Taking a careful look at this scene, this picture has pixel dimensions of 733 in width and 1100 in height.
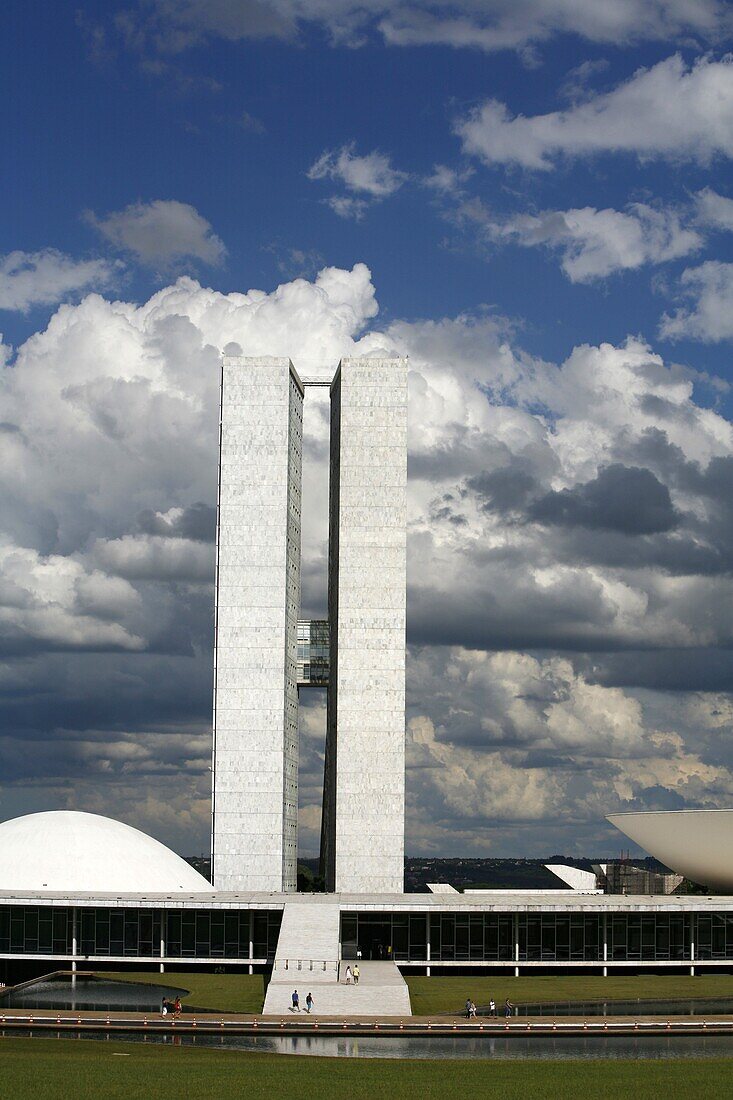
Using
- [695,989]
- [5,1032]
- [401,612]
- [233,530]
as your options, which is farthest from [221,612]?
[5,1032]

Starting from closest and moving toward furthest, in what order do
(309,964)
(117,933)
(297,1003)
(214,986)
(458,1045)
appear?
(458,1045), (297,1003), (309,964), (214,986), (117,933)

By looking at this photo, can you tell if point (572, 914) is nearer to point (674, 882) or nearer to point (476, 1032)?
point (674, 882)

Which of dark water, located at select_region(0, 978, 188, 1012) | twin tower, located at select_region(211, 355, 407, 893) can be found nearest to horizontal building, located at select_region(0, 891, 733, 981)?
dark water, located at select_region(0, 978, 188, 1012)

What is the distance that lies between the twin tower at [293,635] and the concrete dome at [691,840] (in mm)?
16105

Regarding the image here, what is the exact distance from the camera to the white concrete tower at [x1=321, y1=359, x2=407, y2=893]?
8500cm

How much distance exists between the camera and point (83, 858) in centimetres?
7044

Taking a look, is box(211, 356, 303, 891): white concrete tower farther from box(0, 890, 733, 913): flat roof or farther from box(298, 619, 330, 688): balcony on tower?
box(0, 890, 733, 913): flat roof

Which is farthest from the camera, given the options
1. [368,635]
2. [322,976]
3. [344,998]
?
[368,635]

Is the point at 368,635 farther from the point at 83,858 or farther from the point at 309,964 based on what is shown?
the point at 309,964

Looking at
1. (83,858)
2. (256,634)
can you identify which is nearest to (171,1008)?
(83,858)

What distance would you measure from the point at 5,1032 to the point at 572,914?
32.2m

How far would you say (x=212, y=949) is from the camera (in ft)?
218

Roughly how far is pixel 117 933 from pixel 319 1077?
32541 mm

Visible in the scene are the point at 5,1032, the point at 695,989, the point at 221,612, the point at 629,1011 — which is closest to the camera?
the point at 5,1032
